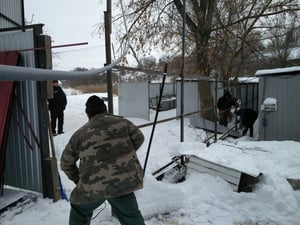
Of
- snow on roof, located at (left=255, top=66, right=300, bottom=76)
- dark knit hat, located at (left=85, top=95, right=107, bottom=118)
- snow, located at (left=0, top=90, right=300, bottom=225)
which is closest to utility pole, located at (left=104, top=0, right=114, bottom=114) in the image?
dark knit hat, located at (left=85, top=95, right=107, bottom=118)

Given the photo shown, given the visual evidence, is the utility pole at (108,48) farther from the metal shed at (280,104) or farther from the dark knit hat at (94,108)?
the metal shed at (280,104)

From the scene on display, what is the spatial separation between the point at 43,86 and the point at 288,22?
10585 mm

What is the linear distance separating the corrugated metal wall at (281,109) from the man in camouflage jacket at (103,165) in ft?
21.1

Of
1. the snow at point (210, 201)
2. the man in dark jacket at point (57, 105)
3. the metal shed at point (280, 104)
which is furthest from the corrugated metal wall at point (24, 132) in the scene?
the metal shed at point (280, 104)

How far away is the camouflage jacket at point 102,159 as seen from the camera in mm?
1908

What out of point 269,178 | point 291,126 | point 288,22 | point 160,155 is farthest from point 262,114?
point 288,22

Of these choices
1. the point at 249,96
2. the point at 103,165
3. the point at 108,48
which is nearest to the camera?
the point at 103,165

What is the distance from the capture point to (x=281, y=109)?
7359 millimetres

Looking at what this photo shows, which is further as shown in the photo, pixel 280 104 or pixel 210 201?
pixel 280 104

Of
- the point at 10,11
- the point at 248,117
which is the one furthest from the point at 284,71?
the point at 10,11

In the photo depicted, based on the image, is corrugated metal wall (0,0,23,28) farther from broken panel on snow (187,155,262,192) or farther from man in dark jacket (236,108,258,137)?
man in dark jacket (236,108,258,137)

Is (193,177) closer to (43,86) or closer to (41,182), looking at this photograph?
(41,182)

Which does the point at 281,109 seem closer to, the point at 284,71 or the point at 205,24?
the point at 284,71

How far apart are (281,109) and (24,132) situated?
21.5 feet
